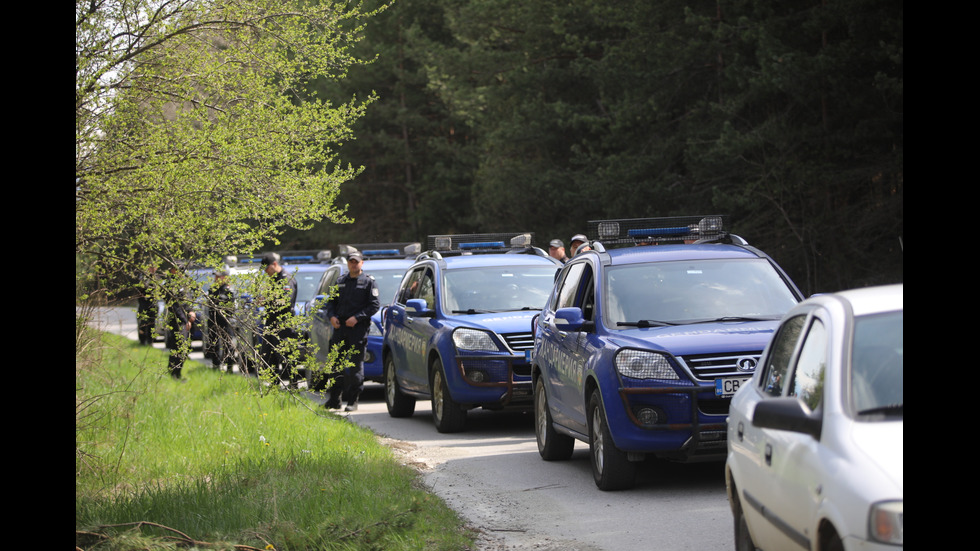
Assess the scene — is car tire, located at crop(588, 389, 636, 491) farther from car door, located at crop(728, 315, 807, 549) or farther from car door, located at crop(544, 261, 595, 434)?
car door, located at crop(728, 315, 807, 549)

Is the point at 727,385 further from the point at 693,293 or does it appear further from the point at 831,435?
the point at 831,435

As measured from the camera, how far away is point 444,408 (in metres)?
12.5

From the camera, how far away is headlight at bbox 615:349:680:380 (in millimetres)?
8289

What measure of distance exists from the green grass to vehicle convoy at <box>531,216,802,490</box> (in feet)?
4.64

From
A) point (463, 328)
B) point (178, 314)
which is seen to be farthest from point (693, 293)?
point (178, 314)

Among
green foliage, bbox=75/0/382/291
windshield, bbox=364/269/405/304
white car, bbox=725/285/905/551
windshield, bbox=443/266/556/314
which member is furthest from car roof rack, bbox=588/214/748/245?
windshield, bbox=364/269/405/304

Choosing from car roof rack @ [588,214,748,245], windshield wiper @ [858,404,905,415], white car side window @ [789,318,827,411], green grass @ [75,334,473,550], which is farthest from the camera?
car roof rack @ [588,214,748,245]

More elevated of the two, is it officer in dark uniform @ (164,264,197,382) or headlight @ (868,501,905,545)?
officer in dark uniform @ (164,264,197,382)

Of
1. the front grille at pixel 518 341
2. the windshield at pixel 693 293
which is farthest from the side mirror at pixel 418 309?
the windshield at pixel 693 293

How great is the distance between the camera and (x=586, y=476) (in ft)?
31.4
